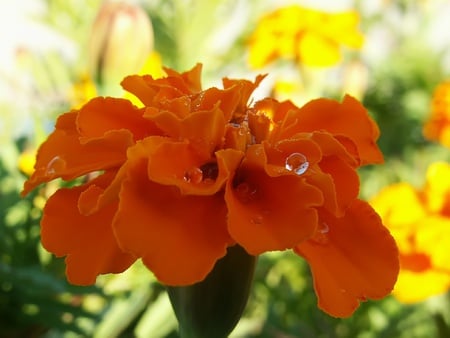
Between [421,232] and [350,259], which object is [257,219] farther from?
[421,232]

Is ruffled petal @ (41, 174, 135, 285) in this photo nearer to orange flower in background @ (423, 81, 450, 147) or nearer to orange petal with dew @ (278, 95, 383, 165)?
orange petal with dew @ (278, 95, 383, 165)

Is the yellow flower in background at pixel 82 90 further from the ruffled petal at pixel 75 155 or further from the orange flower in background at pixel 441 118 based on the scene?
the ruffled petal at pixel 75 155

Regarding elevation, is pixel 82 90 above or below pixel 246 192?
below

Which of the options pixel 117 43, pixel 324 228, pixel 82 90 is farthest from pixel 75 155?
pixel 82 90

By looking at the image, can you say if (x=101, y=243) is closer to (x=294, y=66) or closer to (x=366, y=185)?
(x=294, y=66)

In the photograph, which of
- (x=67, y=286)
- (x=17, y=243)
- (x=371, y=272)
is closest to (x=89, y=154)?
(x=371, y=272)

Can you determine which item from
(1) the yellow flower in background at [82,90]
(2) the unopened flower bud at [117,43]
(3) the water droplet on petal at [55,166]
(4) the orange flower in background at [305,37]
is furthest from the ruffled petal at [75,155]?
(4) the orange flower in background at [305,37]
